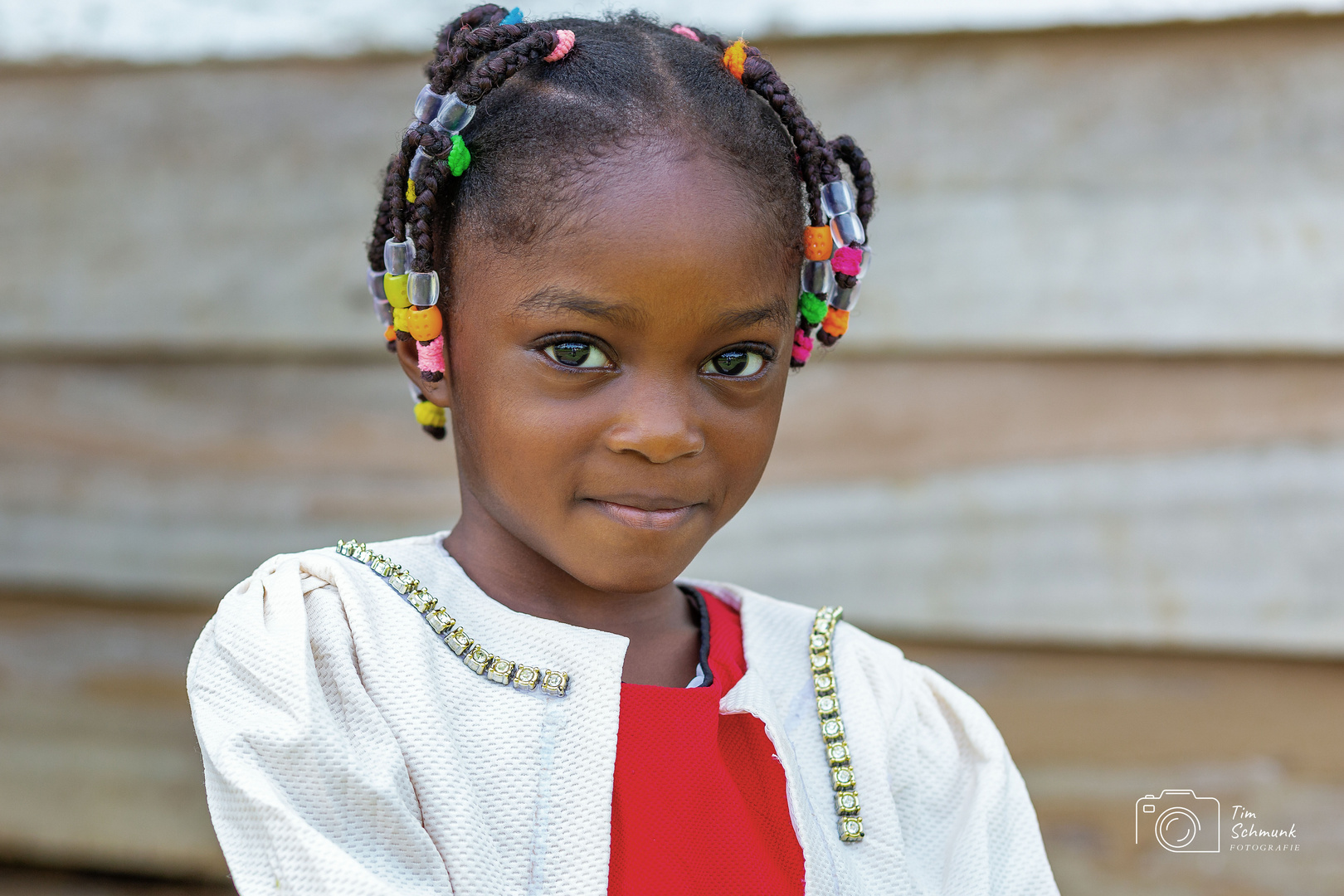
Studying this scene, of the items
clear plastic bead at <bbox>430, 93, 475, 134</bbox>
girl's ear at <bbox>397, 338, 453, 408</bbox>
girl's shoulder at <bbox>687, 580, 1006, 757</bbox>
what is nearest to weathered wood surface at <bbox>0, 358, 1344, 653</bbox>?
girl's shoulder at <bbox>687, 580, 1006, 757</bbox>

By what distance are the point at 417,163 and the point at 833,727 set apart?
32.6 inches

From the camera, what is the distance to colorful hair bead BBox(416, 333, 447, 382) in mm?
1412

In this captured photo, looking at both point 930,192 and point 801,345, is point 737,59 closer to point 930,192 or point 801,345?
point 801,345

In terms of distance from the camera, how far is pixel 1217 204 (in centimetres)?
208

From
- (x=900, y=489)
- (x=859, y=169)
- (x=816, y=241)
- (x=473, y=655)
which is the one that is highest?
(x=859, y=169)

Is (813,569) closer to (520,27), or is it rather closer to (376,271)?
(376,271)

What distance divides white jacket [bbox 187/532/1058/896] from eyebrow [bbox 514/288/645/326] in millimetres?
352

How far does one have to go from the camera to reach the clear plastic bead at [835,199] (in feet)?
4.84

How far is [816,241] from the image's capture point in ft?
4.81

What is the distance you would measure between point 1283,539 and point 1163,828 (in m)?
0.54

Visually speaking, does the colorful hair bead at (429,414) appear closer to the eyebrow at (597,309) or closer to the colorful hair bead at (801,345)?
the eyebrow at (597,309)

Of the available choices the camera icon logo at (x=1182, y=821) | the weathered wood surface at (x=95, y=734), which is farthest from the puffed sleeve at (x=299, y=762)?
the camera icon logo at (x=1182, y=821)

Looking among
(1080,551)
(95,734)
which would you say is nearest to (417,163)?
(1080,551)

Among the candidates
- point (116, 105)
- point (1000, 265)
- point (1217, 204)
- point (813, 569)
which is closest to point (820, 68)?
point (1000, 265)
